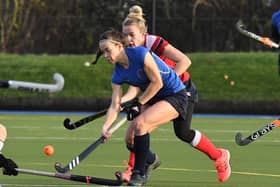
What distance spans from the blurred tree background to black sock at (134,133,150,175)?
1338 cm

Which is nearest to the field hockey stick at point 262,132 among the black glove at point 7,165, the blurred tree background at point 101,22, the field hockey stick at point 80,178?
the field hockey stick at point 80,178

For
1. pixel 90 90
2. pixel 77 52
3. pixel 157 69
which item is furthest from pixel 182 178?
pixel 77 52

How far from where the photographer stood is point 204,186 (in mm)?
8680

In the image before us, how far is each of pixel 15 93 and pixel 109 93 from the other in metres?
1.61

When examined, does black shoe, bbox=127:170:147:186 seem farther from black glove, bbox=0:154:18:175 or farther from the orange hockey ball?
the orange hockey ball

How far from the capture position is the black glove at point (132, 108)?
833cm

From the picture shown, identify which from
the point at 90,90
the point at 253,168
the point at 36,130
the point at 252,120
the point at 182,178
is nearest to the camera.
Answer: the point at 182,178

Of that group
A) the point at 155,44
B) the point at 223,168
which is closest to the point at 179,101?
the point at 155,44

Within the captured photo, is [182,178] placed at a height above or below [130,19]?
below

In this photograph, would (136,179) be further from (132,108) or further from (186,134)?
(186,134)

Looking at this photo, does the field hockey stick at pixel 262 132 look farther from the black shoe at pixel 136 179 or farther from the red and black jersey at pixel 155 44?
the black shoe at pixel 136 179

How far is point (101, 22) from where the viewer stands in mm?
22016

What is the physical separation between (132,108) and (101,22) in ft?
45.2

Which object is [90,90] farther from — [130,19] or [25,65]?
[130,19]
